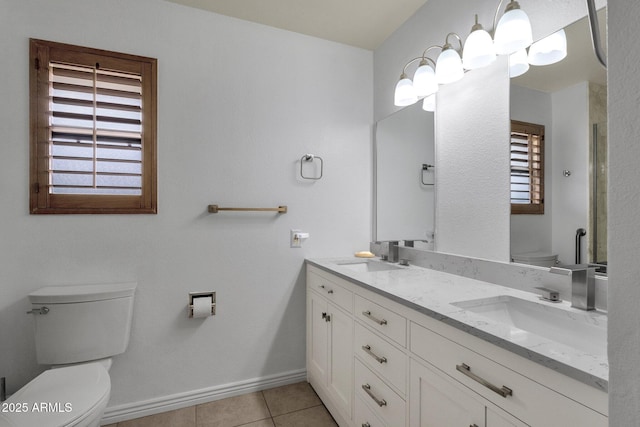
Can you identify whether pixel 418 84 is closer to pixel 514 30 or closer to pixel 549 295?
pixel 514 30

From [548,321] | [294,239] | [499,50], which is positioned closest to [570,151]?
[499,50]

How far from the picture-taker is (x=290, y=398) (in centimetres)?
204

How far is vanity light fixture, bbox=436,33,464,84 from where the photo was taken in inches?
64.7

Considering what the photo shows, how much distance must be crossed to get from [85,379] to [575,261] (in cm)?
211

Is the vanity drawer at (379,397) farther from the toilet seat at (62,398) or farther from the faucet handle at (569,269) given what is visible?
the toilet seat at (62,398)

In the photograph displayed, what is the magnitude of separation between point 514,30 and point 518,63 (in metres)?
0.15

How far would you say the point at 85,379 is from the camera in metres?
1.41

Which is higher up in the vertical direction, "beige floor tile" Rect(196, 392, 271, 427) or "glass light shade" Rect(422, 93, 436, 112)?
"glass light shade" Rect(422, 93, 436, 112)

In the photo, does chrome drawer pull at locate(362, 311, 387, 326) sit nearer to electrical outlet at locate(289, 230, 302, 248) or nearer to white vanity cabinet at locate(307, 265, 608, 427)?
white vanity cabinet at locate(307, 265, 608, 427)

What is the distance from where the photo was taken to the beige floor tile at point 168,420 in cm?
181

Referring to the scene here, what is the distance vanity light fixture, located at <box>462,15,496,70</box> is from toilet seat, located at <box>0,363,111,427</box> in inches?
86.9

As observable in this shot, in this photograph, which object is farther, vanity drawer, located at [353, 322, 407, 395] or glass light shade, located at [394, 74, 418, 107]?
glass light shade, located at [394, 74, 418, 107]

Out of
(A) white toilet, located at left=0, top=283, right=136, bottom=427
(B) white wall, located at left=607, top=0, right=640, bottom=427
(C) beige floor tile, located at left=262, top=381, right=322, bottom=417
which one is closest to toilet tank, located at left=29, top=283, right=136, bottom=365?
A: (A) white toilet, located at left=0, top=283, right=136, bottom=427

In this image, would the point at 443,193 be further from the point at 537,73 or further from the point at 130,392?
the point at 130,392
